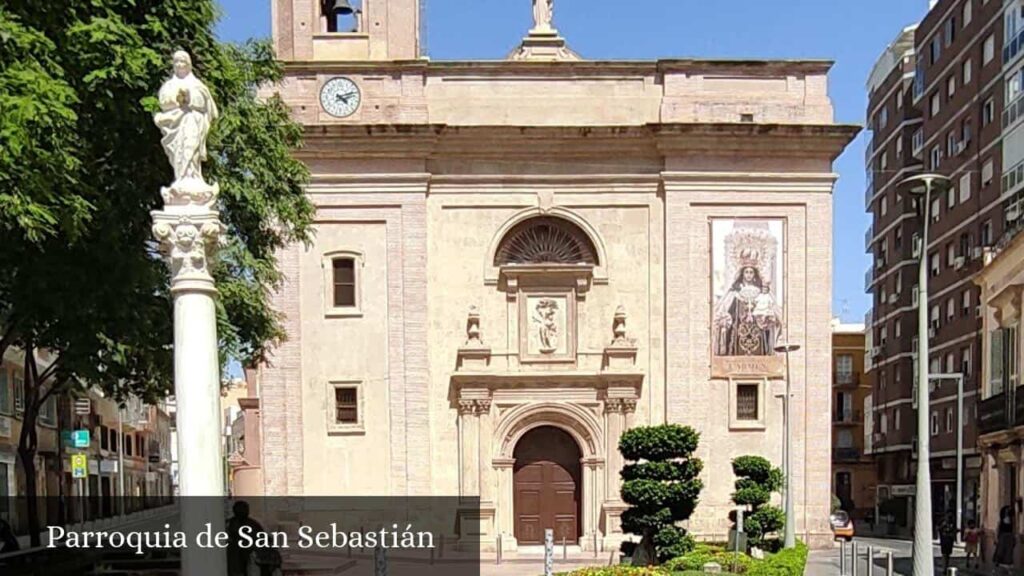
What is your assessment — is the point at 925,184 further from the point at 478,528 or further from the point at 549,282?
the point at 478,528

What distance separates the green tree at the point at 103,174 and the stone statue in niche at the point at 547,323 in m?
9.93

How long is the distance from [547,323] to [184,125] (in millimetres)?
19077

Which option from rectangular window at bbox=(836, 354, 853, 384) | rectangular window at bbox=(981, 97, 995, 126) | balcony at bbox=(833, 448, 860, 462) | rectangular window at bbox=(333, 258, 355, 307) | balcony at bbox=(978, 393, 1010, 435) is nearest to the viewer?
rectangular window at bbox=(333, 258, 355, 307)

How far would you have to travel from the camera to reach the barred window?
82.6ft

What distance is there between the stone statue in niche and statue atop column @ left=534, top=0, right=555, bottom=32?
330 inches

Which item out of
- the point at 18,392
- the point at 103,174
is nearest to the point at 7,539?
the point at 103,174

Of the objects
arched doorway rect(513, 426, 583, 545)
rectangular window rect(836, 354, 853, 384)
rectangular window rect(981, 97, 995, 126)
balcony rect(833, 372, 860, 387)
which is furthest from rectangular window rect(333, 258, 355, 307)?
rectangular window rect(836, 354, 853, 384)

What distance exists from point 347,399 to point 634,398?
745 centimetres

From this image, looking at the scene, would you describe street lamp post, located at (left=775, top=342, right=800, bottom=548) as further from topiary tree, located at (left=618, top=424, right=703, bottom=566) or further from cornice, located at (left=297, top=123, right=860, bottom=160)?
cornice, located at (left=297, top=123, right=860, bottom=160)

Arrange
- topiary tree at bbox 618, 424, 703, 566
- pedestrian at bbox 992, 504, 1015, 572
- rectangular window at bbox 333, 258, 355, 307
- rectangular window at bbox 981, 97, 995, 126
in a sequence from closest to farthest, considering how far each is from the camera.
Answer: topiary tree at bbox 618, 424, 703, 566, pedestrian at bbox 992, 504, 1015, 572, rectangular window at bbox 333, 258, 355, 307, rectangular window at bbox 981, 97, 995, 126

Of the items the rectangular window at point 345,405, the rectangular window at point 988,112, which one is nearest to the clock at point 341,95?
the rectangular window at point 345,405

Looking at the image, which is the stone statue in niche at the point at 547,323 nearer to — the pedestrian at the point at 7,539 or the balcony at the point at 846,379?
the pedestrian at the point at 7,539

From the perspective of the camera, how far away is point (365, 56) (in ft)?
86.4

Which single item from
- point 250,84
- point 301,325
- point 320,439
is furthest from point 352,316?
point 250,84
